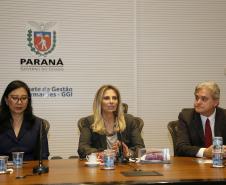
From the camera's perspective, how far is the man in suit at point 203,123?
4047 millimetres

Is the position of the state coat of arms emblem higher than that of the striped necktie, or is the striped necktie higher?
the state coat of arms emblem

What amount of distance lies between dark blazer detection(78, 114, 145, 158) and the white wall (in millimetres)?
1737

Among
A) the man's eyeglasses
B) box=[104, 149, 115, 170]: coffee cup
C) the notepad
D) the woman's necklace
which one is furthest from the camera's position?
the woman's necklace

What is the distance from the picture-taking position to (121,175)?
2684 millimetres

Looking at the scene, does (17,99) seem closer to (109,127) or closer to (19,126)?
(19,126)

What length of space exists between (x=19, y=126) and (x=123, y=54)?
8.03 ft

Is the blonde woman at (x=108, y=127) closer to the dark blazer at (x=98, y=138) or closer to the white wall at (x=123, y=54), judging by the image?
the dark blazer at (x=98, y=138)

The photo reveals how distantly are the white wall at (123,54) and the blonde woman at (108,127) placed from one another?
168 centimetres

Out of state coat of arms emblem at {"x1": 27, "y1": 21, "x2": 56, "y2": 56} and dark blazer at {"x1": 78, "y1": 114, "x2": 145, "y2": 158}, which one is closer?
dark blazer at {"x1": 78, "y1": 114, "x2": 145, "y2": 158}

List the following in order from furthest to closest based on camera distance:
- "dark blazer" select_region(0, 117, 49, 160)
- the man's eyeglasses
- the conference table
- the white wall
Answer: the white wall, the man's eyeglasses, "dark blazer" select_region(0, 117, 49, 160), the conference table

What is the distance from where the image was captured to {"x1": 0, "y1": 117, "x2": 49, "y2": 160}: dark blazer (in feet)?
12.7


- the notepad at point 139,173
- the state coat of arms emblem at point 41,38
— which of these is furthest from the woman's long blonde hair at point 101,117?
the state coat of arms emblem at point 41,38

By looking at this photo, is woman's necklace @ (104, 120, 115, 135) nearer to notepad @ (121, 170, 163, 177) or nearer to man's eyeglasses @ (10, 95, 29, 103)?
man's eyeglasses @ (10, 95, 29, 103)

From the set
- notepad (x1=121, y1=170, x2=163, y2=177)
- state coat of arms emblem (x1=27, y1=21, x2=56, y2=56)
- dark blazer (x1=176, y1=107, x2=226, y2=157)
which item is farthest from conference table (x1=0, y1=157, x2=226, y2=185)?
state coat of arms emblem (x1=27, y1=21, x2=56, y2=56)
